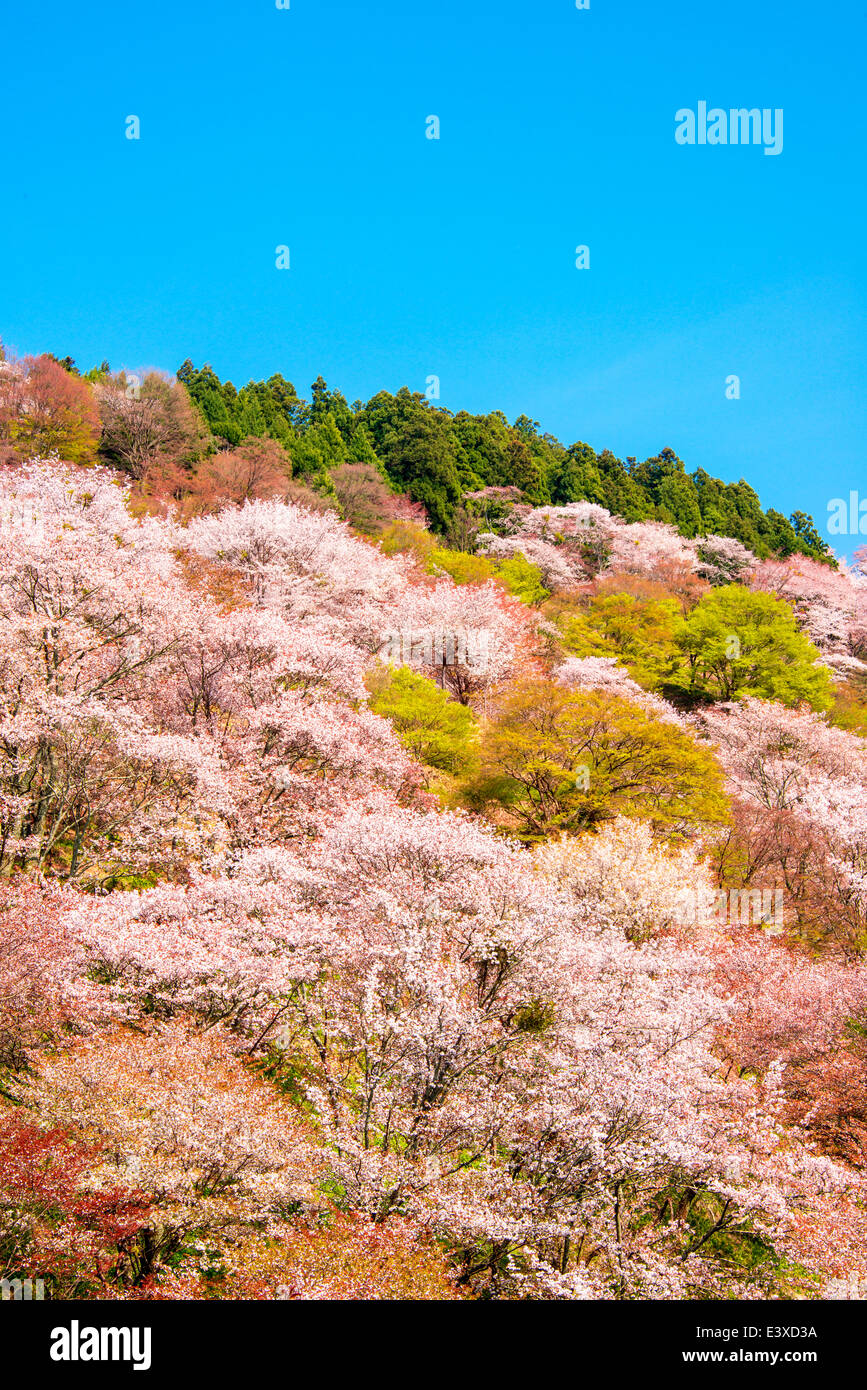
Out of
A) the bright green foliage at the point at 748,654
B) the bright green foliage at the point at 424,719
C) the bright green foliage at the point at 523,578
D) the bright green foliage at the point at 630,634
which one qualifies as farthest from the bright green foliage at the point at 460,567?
the bright green foliage at the point at 424,719

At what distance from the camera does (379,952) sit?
1205 cm

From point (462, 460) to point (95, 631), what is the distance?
53421mm

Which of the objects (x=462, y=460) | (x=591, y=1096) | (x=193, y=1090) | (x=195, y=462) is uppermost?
(x=462, y=460)

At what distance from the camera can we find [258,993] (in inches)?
497

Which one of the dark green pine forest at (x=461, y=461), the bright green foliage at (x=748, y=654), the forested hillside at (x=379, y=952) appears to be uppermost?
the dark green pine forest at (x=461, y=461)

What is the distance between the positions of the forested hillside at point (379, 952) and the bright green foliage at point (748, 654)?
542 centimetres

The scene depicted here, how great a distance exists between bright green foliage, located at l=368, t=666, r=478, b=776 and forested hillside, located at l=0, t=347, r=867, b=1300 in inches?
4.3

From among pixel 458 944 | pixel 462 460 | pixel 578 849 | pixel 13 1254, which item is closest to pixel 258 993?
pixel 458 944

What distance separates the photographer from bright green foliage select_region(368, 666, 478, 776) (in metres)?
26.4

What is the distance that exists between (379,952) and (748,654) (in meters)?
34.5

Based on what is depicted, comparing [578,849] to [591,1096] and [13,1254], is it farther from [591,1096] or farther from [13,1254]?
[13,1254]

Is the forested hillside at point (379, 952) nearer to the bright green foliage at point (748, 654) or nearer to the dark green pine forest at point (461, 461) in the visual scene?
the bright green foliage at point (748, 654)

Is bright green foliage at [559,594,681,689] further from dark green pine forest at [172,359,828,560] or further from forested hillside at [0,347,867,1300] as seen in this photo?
dark green pine forest at [172,359,828,560]

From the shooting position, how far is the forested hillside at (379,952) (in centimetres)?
917
